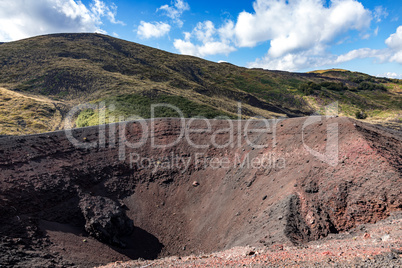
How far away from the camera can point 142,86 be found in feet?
183

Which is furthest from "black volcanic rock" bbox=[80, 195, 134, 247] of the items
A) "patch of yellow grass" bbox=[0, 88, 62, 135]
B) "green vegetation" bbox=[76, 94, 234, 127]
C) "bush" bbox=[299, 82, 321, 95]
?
"bush" bbox=[299, 82, 321, 95]

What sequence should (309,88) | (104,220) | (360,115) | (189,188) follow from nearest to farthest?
(104,220) < (189,188) < (360,115) < (309,88)

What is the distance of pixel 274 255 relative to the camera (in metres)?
7.67

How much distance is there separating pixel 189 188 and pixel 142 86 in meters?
43.2

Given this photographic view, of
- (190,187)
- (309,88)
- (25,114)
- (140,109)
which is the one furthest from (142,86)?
(309,88)

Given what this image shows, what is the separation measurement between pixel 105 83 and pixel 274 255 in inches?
2220

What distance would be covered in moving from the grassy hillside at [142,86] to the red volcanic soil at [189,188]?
72.4 feet

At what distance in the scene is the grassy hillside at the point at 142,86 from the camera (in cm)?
4688

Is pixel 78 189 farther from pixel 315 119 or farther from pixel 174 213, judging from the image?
pixel 315 119

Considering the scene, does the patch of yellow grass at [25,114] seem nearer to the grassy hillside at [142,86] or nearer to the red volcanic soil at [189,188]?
the grassy hillside at [142,86]

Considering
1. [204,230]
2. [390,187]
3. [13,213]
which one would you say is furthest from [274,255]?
[13,213]

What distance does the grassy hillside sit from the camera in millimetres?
46875

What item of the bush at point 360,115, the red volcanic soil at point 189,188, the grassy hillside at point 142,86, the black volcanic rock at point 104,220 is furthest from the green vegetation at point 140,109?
the bush at point 360,115

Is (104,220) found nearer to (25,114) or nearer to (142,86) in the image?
(25,114)
